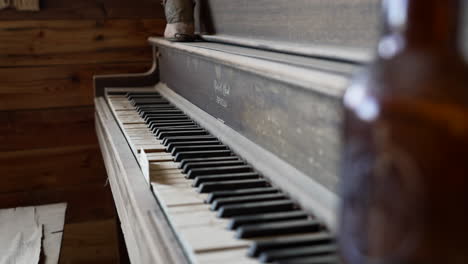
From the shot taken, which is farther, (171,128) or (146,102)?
(146,102)

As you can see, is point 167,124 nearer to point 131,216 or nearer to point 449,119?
point 131,216

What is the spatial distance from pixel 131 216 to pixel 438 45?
83cm

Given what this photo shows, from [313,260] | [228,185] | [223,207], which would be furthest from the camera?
[228,185]

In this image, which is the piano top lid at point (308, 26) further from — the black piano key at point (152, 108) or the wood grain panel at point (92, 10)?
the wood grain panel at point (92, 10)

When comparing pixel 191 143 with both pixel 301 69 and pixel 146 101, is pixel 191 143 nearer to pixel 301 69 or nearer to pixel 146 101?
pixel 301 69

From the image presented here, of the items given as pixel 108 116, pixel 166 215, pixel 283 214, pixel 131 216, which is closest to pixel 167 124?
pixel 108 116

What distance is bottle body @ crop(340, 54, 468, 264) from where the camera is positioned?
41 centimetres

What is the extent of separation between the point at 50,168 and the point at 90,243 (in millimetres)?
609

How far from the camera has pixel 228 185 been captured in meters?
1.06

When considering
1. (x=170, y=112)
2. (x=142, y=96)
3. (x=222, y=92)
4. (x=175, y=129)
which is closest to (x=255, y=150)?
(x=222, y=92)

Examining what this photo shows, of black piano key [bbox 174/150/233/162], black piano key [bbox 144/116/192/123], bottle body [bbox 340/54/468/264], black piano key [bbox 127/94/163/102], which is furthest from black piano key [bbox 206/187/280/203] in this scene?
black piano key [bbox 127/94/163/102]

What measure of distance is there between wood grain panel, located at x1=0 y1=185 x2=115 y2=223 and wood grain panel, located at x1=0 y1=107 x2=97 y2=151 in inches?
10.6

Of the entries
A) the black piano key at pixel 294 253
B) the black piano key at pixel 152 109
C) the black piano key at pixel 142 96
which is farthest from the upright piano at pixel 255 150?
the black piano key at pixel 142 96

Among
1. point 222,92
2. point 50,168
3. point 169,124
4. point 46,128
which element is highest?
point 222,92
